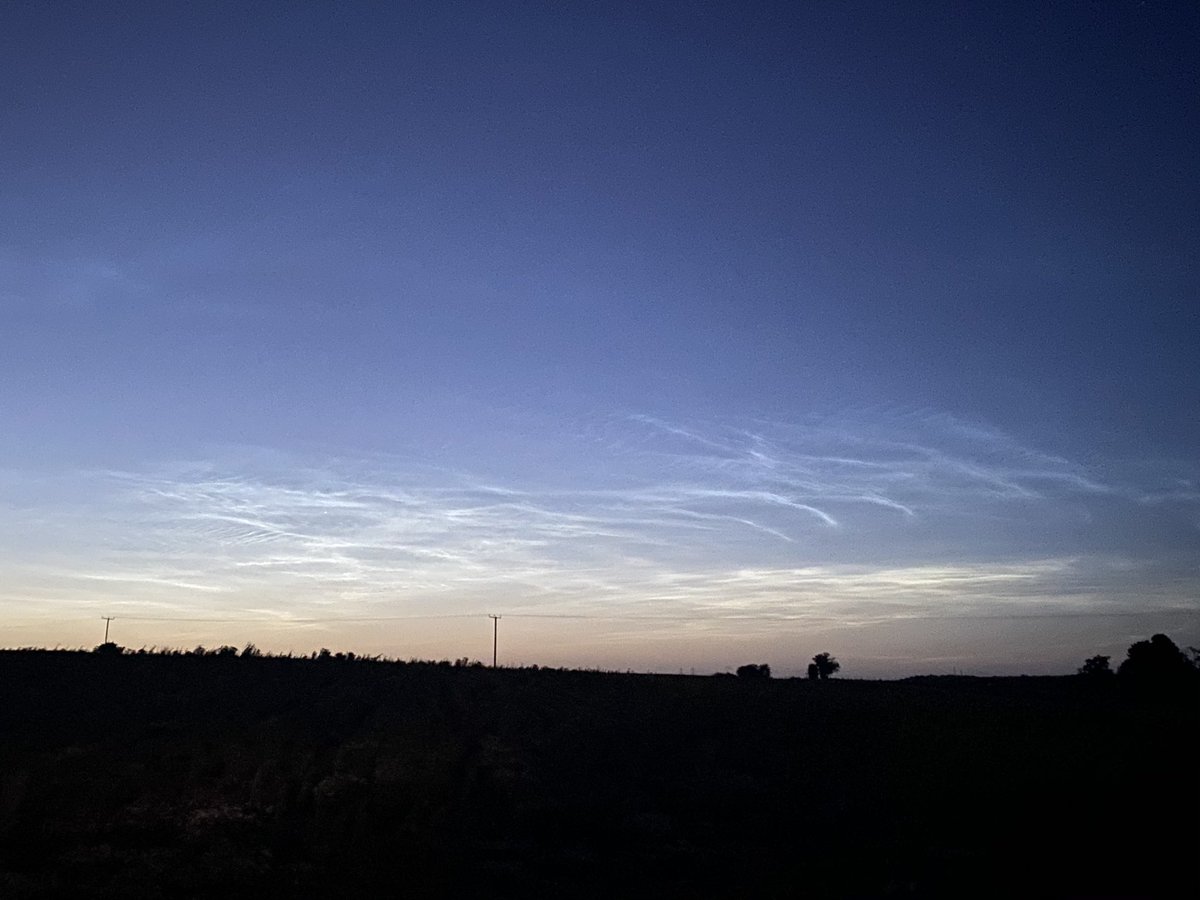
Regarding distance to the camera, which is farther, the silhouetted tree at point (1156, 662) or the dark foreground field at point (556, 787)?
the silhouetted tree at point (1156, 662)

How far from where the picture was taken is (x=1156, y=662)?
6256cm

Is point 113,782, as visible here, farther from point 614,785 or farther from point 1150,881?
point 1150,881

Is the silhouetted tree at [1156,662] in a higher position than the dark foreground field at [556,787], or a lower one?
higher

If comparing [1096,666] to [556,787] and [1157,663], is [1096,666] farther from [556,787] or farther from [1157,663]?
[556,787]

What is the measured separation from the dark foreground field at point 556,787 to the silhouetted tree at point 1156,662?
1193 centimetres

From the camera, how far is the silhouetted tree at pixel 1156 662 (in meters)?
60.2

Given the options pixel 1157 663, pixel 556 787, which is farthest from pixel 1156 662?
pixel 556 787

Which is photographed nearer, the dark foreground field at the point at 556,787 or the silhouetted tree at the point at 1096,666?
the dark foreground field at the point at 556,787

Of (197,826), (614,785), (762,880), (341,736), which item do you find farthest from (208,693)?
(762,880)

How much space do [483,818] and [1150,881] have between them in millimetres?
18946

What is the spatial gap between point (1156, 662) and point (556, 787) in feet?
166

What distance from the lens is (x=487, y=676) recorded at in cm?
5006

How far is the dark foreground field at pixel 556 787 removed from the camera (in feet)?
75.6

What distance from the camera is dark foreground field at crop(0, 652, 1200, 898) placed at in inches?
907
